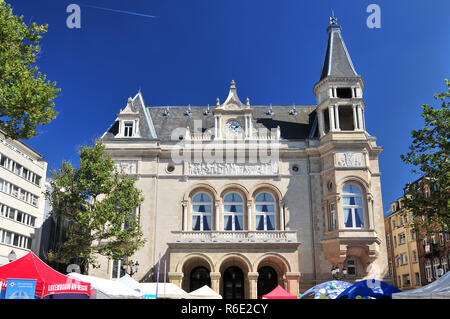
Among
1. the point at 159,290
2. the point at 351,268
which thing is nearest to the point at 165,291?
the point at 159,290

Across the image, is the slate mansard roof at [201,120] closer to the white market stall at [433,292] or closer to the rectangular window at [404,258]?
the white market stall at [433,292]

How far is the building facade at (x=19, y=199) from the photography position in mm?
36781

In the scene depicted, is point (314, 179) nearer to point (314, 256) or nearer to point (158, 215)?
point (314, 256)

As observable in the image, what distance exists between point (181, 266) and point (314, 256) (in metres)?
10.9

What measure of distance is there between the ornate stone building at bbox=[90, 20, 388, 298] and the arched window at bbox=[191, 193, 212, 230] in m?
0.10

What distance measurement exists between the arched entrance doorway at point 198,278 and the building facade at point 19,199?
16542 millimetres

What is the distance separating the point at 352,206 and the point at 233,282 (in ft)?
38.2

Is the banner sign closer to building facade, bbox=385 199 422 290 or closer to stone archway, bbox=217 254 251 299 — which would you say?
stone archway, bbox=217 254 251 299

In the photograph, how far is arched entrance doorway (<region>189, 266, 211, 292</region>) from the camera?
3400 centimetres

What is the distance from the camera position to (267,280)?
33.8 metres

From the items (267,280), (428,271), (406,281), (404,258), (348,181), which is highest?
(348,181)

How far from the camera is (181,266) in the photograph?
103 feet

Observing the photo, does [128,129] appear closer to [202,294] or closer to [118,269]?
→ [118,269]

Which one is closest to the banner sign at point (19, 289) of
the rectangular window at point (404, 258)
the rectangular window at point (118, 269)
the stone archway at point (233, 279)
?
the stone archway at point (233, 279)
